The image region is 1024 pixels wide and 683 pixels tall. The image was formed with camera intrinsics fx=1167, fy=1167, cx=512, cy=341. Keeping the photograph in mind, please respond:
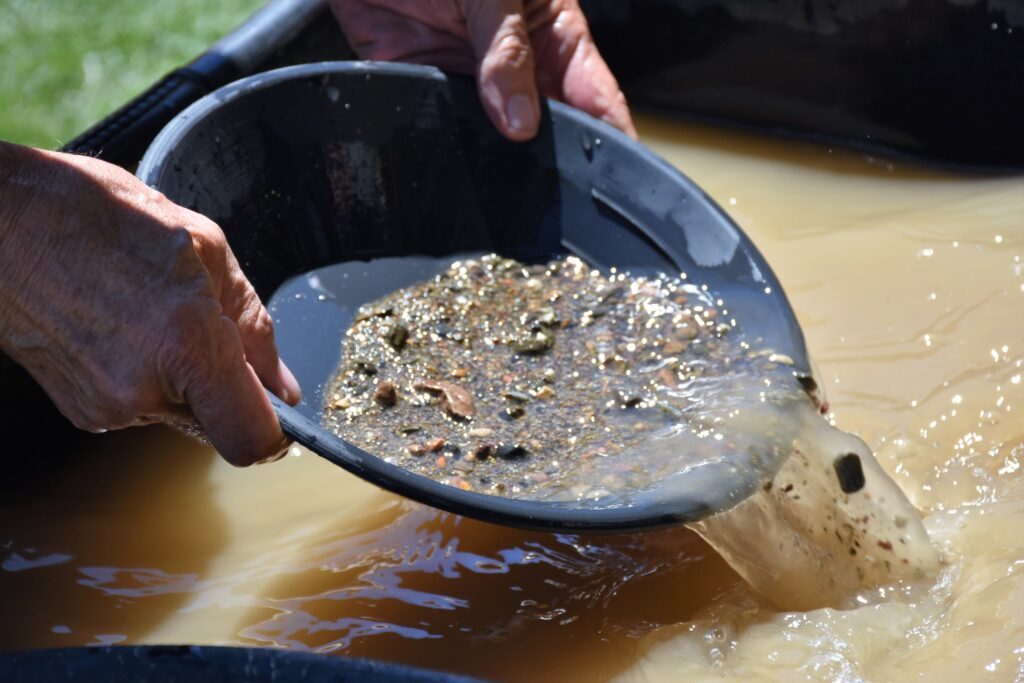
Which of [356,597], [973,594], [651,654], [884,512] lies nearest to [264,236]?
[356,597]

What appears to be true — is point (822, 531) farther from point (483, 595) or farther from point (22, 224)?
point (22, 224)

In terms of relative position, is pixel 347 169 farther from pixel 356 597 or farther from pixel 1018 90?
pixel 1018 90

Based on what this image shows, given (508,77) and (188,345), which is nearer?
(188,345)

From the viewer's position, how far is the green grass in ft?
8.91

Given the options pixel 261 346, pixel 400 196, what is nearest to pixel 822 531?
pixel 261 346

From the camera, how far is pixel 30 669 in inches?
33.8

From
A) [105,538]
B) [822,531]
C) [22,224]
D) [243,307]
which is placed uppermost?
[22,224]

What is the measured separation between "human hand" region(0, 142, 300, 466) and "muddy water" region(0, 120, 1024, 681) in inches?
13.8

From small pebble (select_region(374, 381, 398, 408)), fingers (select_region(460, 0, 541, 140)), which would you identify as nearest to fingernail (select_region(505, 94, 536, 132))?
fingers (select_region(460, 0, 541, 140))

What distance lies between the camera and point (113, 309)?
1068 millimetres

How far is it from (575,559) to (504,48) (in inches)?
27.8

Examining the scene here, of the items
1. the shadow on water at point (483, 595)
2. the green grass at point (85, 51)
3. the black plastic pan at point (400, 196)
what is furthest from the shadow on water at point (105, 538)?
the green grass at point (85, 51)

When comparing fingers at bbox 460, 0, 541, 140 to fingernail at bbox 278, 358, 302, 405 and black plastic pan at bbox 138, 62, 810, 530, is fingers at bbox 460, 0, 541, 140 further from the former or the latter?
fingernail at bbox 278, 358, 302, 405

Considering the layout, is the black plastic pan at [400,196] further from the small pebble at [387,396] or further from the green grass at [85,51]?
the green grass at [85,51]
